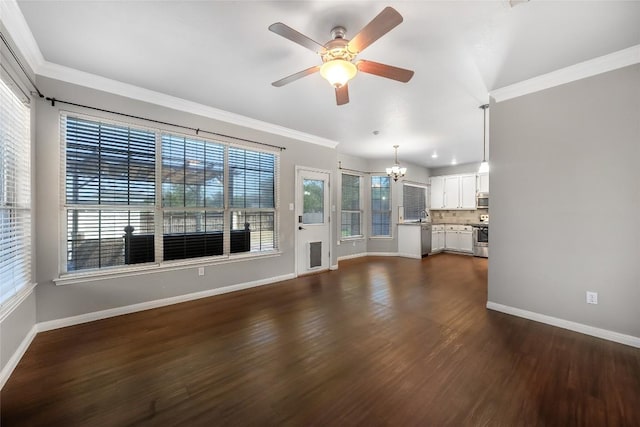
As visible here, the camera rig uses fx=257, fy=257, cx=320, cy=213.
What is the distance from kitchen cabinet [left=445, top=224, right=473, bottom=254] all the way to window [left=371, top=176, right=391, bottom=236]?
1944 millimetres

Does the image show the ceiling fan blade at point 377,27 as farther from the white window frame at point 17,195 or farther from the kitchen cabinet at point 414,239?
the kitchen cabinet at point 414,239

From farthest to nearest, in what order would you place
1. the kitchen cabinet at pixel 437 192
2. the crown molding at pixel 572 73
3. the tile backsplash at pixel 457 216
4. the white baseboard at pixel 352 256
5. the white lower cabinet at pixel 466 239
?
the kitchen cabinet at pixel 437 192 → the tile backsplash at pixel 457 216 → the white lower cabinet at pixel 466 239 → the white baseboard at pixel 352 256 → the crown molding at pixel 572 73

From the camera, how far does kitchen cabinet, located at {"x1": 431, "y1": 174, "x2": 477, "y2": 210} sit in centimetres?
751

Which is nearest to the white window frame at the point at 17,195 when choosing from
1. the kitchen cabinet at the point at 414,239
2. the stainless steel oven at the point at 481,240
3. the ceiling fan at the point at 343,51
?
the ceiling fan at the point at 343,51

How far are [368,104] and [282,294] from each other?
3031mm

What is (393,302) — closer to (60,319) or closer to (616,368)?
(616,368)

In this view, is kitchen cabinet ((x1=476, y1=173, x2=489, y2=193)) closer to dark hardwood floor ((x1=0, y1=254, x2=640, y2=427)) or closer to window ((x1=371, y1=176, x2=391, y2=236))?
window ((x1=371, y1=176, x2=391, y2=236))

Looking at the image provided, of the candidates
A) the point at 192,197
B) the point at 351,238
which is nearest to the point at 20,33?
the point at 192,197

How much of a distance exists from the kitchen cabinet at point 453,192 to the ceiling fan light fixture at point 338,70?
22.3 feet

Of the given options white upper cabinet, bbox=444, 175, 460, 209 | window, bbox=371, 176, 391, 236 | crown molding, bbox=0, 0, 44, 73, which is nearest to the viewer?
crown molding, bbox=0, 0, 44, 73

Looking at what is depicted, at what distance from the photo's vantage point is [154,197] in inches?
131

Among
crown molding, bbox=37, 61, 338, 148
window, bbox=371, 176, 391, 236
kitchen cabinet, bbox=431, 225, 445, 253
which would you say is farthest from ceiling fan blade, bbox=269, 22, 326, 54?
kitchen cabinet, bbox=431, 225, 445, 253

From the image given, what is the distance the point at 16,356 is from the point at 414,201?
8.20 metres

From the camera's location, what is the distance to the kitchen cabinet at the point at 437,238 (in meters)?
7.45
